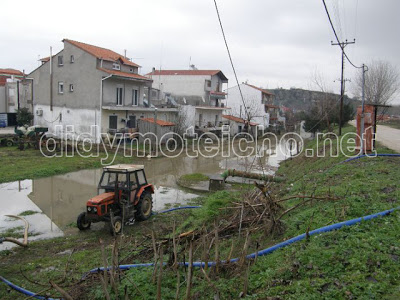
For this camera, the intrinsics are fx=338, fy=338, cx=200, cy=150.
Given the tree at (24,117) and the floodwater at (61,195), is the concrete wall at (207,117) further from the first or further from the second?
the floodwater at (61,195)

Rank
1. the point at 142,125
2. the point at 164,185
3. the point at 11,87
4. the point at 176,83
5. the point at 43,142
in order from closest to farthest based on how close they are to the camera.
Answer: the point at 164,185 < the point at 43,142 < the point at 142,125 < the point at 11,87 < the point at 176,83

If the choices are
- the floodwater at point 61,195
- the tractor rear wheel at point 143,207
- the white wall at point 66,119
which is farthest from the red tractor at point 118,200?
the white wall at point 66,119

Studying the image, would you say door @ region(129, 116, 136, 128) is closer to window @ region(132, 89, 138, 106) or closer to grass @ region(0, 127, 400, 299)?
window @ region(132, 89, 138, 106)

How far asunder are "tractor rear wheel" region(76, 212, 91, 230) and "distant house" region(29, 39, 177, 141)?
1997cm

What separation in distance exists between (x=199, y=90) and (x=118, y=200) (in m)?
37.4

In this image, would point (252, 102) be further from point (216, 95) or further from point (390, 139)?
point (390, 139)

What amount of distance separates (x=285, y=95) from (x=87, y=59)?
291ft

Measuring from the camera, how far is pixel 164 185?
17.8 m

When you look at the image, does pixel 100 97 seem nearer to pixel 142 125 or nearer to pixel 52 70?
pixel 142 125

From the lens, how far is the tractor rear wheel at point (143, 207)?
418 inches

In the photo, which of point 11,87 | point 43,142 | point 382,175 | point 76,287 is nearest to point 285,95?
point 11,87

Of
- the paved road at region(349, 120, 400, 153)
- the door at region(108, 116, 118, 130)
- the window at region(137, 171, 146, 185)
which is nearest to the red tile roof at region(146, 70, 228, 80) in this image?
the door at region(108, 116, 118, 130)

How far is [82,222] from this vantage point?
1018cm

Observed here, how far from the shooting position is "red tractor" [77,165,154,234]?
9.59 meters
